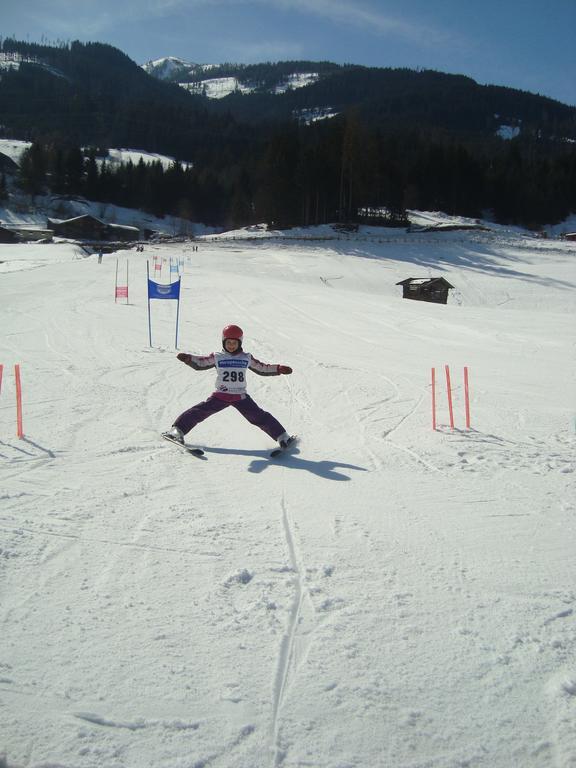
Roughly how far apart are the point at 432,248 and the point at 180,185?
59.5 meters

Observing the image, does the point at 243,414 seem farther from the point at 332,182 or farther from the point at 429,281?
the point at 332,182

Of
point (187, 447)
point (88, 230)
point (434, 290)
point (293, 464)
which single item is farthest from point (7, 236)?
point (293, 464)

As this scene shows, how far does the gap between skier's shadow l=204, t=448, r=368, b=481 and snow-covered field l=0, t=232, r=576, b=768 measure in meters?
0.05

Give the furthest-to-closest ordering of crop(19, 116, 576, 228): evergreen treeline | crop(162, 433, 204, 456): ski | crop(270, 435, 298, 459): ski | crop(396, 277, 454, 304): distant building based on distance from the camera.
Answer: crop(19, 116, 576, 228): evergreen treeline < crop(396, 277, 454, 304): distant building < crop(270, 435, 298, 459): ski < crop(162, 433, 204, 456): ski

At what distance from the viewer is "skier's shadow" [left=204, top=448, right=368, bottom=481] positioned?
235 inches

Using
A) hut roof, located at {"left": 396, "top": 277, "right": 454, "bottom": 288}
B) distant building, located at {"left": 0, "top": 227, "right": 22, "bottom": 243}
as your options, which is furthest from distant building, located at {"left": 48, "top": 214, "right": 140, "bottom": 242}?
hut roof, located at {"left": 396, "top": 277, "right": 454, "bottom": 288}

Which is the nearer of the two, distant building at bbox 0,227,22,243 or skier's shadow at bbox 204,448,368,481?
skier's shadow at bbox 204,448,368,481

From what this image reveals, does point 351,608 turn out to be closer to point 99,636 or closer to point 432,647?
point 432,647

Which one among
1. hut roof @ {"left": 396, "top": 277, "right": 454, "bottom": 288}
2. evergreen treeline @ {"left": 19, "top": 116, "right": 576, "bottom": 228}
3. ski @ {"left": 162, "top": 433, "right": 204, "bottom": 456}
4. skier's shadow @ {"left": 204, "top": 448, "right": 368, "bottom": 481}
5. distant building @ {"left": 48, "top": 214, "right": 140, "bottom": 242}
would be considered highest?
evergreen treeline @ {"left": 19, "top": 116, "right": 576, "bottom": 228}

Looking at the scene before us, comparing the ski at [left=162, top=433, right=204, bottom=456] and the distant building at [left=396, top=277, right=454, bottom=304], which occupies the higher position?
the distant building at [left=396, top=277, right=454, bottom=304]

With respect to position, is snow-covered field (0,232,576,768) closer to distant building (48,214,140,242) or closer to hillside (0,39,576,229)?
hillside (0,39,576,229)

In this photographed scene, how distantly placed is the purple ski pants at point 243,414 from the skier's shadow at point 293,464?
31 cm

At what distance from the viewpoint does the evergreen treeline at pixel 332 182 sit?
219 feet

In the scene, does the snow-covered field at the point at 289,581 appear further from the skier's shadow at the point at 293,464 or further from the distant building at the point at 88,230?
the distant building at the point at 88,230
